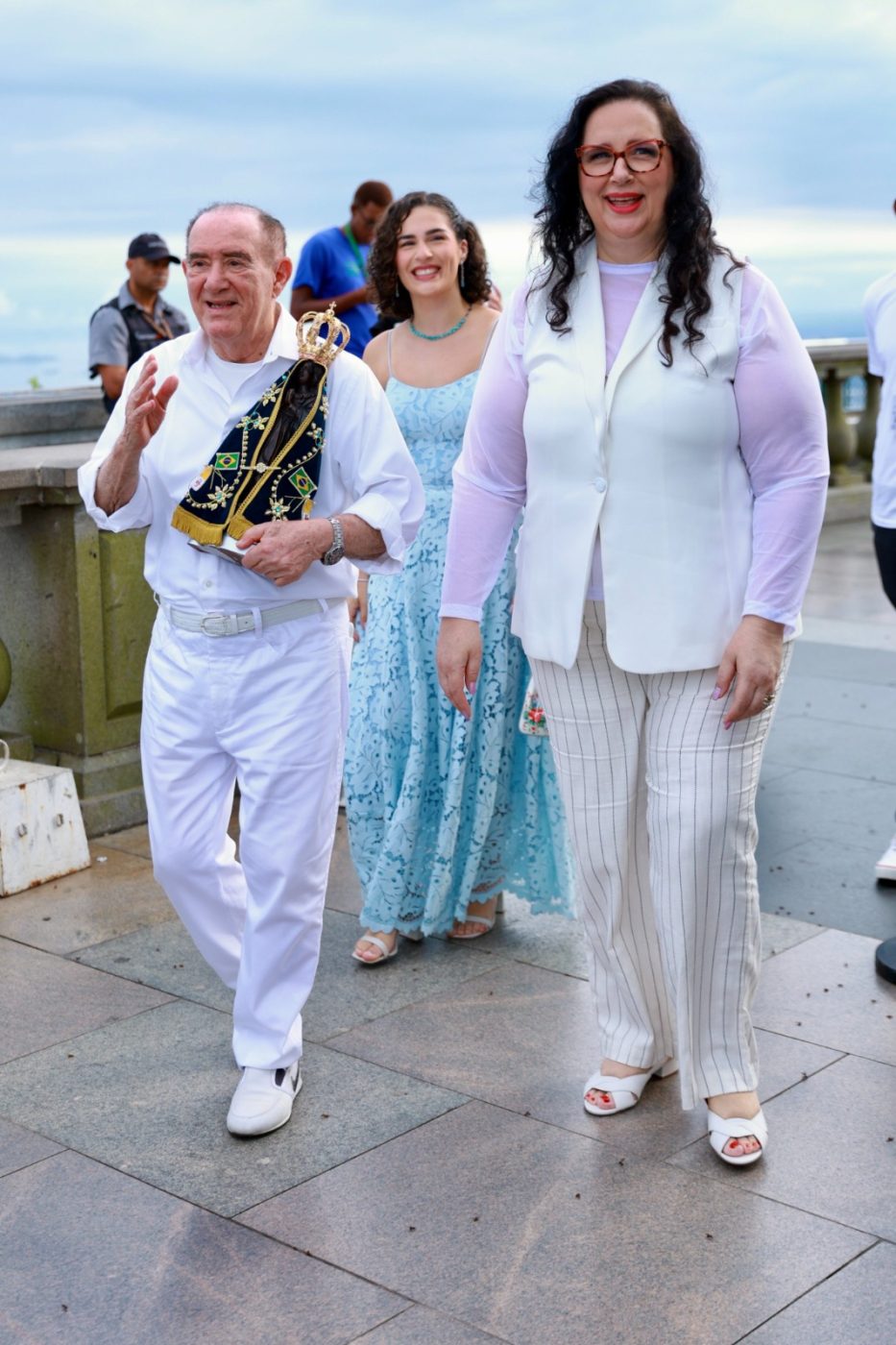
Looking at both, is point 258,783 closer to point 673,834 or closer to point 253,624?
point 253,624

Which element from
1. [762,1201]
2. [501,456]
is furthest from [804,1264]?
[501,456]

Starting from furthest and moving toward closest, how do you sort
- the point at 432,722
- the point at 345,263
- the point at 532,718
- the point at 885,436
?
the point at 345,263 < the point at 885,436 < the point at 432,722 < the point at 532,718

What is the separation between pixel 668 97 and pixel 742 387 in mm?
612

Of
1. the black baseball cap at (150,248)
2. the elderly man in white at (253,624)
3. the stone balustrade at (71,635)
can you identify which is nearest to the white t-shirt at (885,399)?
the elderly man in white at (253,624)

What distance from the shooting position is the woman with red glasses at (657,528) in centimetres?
321

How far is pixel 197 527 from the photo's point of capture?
3.44 metres

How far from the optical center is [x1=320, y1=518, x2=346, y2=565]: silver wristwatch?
348cm

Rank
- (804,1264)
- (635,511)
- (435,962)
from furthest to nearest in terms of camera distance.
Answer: (435,962) → (635,511) → (804,1264)

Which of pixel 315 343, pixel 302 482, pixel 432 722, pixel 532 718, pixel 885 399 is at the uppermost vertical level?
pixel 315 343

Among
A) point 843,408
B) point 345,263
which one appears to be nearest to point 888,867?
point 345,263

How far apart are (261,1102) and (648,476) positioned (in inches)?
61.6

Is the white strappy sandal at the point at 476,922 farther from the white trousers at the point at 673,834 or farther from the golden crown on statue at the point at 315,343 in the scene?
the golden crown on statue at the point at 315,343

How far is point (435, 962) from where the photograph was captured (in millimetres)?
4625

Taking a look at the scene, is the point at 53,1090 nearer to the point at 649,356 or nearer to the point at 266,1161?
the point at 266,1161
